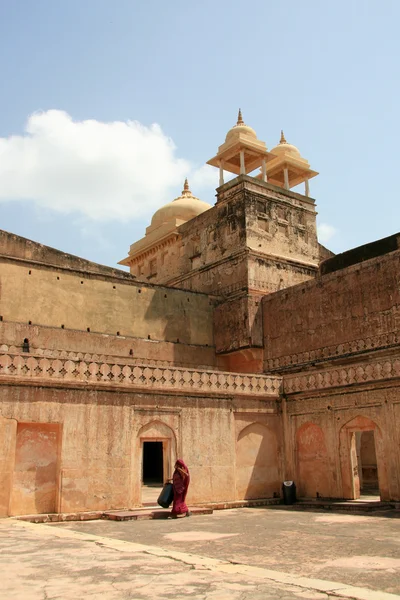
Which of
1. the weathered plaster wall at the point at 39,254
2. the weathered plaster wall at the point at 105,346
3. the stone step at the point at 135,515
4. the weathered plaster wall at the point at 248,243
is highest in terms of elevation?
the weathered plaster wall at the point at 248,243

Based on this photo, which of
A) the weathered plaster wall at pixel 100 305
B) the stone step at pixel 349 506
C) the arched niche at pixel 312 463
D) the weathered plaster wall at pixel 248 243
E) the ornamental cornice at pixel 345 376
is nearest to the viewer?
the stone step at pixel 349 506

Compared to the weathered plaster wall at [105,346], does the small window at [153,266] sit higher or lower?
higher

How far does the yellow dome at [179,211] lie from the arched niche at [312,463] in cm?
1630

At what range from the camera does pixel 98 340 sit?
19031 millimetres

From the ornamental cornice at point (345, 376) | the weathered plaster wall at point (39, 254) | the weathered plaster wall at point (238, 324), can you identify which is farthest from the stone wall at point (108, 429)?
the weathered plaster wall at point (39, 254)

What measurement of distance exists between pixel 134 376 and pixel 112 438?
1.36m

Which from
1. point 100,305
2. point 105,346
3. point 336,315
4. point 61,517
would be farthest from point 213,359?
point 61,517

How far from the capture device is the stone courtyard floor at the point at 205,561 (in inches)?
174

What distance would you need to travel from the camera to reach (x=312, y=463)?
14.2m

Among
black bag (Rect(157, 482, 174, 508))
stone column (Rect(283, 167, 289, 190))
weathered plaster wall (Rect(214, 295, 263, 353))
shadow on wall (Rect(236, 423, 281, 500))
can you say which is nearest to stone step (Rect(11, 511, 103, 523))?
black bag (Rect(157, 482, 174, 508))

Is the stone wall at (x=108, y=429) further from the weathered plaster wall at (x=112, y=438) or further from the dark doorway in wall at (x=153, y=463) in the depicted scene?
the dark doorway in wall at (x=153, y=463)

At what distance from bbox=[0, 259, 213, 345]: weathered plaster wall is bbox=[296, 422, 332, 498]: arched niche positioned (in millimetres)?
7604

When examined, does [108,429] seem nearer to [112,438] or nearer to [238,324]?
[112,438]

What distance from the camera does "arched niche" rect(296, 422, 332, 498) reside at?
45.5 feet
